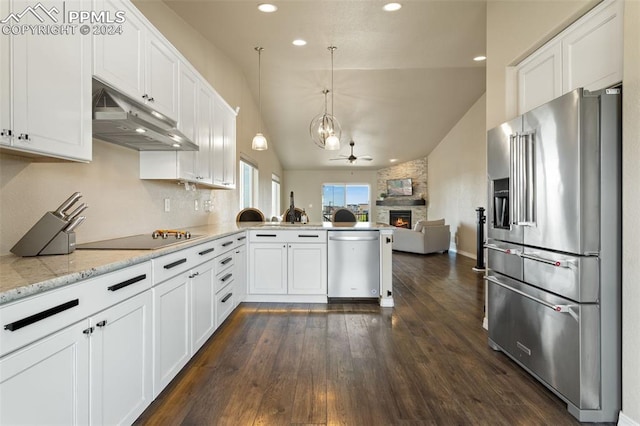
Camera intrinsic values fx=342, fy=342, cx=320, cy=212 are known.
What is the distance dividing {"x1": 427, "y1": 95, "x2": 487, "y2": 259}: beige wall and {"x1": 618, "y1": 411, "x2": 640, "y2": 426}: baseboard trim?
19.7ft

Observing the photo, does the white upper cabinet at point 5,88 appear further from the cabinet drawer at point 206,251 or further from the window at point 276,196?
the window at point 276,196

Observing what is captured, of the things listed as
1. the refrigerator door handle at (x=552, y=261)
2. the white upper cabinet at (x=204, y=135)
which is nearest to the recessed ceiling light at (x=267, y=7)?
the white upper cabinet at (x=204, y=135)

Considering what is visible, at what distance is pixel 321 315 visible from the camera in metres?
3.59

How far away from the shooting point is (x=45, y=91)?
1.49m

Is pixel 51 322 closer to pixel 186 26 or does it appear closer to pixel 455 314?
pixel 455 314

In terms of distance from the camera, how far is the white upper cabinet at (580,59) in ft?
6.66

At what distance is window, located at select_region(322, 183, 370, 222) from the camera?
13.5m

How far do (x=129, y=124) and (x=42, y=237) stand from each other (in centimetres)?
77

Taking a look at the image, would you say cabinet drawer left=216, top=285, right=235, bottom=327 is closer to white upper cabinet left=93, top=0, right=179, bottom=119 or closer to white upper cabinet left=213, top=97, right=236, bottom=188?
white upper cabinet left=213, top=97, right=236, bottom=188

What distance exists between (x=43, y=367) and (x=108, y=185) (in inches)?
64.2

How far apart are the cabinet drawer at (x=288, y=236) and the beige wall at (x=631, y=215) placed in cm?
269

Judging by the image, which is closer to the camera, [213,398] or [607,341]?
[607,341]

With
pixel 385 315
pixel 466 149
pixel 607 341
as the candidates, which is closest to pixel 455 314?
pixel 385 315

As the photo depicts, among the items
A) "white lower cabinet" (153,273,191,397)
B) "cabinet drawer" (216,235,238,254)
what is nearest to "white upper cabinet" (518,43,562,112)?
"cabinet drawer" (216,235,238,254)
